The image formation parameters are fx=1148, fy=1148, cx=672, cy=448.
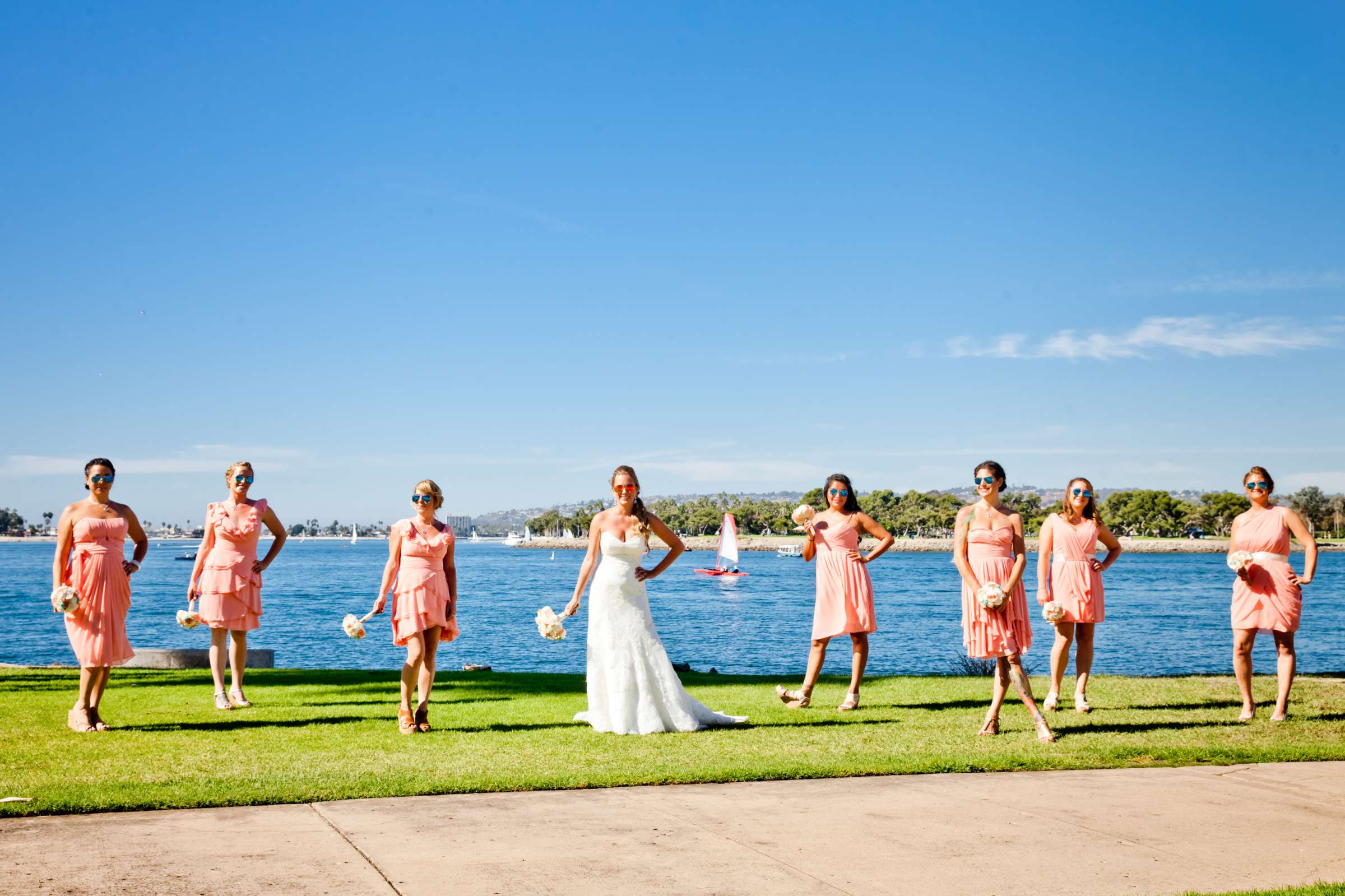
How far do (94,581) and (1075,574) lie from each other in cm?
923

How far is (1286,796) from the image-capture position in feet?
23.6

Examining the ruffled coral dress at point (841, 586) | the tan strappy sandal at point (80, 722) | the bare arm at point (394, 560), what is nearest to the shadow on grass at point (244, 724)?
the tan strappy sandal at point (80, 722)

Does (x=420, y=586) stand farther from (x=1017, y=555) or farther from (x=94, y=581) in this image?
(x=1017, y=555)

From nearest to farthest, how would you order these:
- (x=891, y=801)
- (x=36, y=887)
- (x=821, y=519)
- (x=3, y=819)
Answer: (x=36, y=887)
(x=3, y=819)
(x=891, y=801)
(x=821, y=519)

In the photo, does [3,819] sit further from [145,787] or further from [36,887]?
[36,887]

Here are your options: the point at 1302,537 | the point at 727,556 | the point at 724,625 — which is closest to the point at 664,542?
the point at 1302,537

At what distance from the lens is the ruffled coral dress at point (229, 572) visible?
453 inches

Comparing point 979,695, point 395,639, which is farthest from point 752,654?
point 395,639

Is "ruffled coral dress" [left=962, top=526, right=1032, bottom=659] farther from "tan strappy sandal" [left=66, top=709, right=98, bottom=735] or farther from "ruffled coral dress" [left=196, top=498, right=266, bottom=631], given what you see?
"tan strappy sandal" [left=66, top=709, right=98, bottom=735]

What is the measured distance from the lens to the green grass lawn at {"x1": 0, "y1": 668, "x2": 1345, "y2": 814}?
24.4ft

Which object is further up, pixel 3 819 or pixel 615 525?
pixel 615 525

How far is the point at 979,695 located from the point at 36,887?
9.92 metres

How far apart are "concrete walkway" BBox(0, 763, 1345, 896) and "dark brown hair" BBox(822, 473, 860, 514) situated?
435 cm

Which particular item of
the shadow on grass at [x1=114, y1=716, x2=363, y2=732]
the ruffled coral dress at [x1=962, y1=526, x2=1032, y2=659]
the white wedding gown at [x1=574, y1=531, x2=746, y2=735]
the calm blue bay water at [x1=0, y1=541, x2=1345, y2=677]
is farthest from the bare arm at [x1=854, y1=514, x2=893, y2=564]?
the calm blue bay water at [x1=0, y1=541, x2=1345, y2=677]
